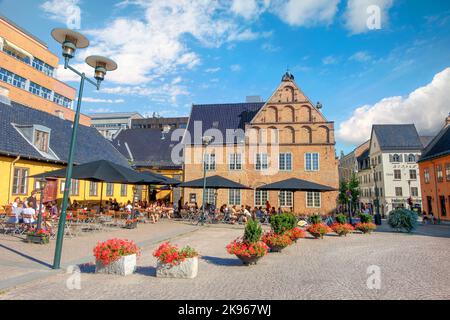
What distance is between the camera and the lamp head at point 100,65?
8.47 metres

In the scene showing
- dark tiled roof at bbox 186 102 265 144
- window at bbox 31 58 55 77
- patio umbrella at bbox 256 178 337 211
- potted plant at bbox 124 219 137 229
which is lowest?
potted plant at bbox 124 219 137 229

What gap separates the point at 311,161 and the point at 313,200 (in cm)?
373

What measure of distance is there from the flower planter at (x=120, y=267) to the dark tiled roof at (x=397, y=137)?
184 ft

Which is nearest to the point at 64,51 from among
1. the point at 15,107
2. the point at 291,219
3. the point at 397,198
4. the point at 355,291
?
the point at 355,291

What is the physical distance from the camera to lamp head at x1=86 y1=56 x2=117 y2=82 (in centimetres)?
847

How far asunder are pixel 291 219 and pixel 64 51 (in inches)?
382

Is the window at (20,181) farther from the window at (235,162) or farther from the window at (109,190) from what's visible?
the window at (235,162)

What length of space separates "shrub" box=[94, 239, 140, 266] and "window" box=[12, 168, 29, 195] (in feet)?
48.7

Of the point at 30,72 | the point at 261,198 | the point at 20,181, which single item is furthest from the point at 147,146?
the point at 20,181

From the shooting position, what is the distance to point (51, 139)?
23.5 metres

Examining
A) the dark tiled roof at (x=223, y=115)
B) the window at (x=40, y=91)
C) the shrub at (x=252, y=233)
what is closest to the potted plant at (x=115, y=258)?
the shrub at (x=252, y=233)

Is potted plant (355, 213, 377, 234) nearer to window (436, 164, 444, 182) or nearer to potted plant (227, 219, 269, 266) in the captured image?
potted plant (227, 219, 269, 266)

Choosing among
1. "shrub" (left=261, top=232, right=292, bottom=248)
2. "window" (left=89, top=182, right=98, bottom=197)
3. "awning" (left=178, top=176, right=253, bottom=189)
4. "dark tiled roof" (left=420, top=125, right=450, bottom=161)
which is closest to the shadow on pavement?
"shrub" (left=261, top=232, right=292, bottom=248)

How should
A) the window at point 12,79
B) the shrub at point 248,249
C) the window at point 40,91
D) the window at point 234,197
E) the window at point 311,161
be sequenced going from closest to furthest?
the shrub at point 248,249
the window at point 311,161
the window at point 234,197
the window at point 12,79
the window at point 40,91
